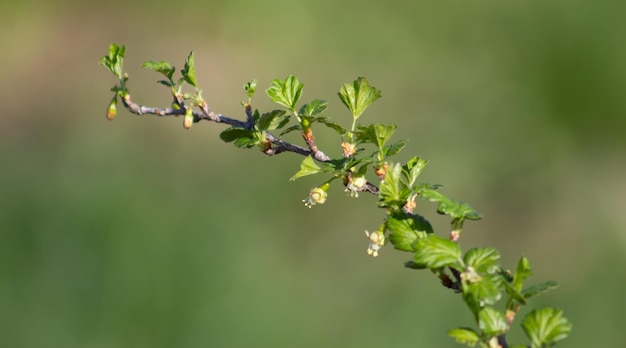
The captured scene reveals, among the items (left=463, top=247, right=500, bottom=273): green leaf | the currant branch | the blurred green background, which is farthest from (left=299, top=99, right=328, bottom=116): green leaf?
the blurred green background

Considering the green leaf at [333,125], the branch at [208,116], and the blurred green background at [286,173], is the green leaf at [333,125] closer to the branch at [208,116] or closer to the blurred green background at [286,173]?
the branch at [208,116]

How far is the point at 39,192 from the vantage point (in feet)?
8.38

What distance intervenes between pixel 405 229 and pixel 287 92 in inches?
7.8

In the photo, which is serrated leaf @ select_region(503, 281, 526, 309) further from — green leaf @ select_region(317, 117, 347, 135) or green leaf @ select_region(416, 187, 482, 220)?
green leaf @ select_region(317, 117, 347, 135)

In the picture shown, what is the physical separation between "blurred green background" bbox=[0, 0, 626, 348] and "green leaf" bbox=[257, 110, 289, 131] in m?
1.41

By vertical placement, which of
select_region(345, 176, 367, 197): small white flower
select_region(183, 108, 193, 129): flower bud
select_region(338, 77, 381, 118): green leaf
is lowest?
select_region(345, 176, 367, 197): small white flower

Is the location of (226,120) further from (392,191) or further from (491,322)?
(491,322)

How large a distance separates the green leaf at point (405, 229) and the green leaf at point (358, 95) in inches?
6.1

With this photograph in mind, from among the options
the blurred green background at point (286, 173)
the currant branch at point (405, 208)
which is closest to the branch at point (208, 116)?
the currant branch at point (405, 208)

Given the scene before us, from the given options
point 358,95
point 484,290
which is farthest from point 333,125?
point 484,290

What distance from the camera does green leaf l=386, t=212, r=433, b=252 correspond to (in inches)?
29.5

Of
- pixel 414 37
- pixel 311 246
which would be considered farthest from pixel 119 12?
pixel 311 246

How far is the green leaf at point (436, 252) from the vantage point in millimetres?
690

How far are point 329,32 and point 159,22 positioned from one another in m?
0.90
